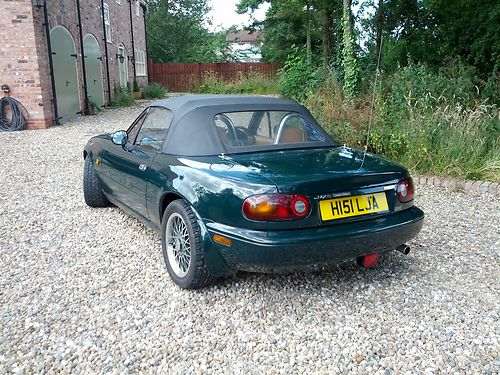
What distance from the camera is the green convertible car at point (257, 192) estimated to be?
2678 mm

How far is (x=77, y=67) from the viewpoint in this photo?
14594 mm

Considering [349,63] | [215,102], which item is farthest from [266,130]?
[349,63]

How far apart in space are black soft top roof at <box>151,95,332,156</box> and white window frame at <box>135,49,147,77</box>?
22.6 m

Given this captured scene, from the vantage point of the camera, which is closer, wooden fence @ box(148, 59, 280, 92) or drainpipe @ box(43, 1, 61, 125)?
drainpipe @ box(43, 1, 61, 125)

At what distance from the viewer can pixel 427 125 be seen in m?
6.46

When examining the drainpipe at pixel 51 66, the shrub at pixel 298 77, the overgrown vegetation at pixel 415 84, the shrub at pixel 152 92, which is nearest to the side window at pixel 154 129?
the overgrown vegetation at pixel 415 84

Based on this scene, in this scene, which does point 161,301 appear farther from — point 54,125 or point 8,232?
point 54,125

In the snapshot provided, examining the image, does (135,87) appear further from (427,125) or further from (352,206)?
(352,206)

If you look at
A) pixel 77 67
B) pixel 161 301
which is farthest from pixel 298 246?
pixel 77 67

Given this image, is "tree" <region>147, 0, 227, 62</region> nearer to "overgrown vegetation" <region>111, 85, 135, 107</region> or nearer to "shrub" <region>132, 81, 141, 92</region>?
"shrub" <region>132, 81, 141, 92</region>

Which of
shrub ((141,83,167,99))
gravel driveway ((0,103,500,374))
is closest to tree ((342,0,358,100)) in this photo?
gravel driveway ((0,103,500,374))

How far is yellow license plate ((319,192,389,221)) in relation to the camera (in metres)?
2.76

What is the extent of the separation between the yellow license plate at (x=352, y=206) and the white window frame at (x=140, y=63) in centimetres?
2386

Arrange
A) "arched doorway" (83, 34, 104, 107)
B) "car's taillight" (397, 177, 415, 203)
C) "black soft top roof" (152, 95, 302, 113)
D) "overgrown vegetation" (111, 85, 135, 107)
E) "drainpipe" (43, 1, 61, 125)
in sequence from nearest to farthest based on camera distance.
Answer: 1. "car's taillight" (397, 177, 415, 203)
2. "black soft top roof" (152, 95, 302, 113)
3. "drainpipe" (43, 1, 61, 125)
4. "arched doorway" (83, 34, 104, 107)
5. "overgrown vegetation" (111, 85, 135, 107)
